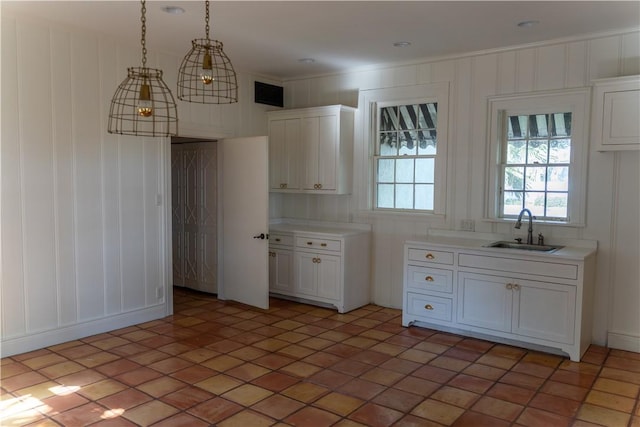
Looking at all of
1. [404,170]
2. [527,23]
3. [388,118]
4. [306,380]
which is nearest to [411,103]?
[388,118]

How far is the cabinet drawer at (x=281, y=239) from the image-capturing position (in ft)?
18.8

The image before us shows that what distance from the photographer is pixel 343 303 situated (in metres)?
5.32

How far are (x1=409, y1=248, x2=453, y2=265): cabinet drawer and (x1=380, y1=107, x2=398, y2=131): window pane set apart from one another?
151 cm

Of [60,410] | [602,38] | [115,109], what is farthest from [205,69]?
[602,38]

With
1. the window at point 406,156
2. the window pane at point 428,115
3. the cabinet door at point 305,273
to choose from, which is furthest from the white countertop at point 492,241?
the cabinet door at point 305,273

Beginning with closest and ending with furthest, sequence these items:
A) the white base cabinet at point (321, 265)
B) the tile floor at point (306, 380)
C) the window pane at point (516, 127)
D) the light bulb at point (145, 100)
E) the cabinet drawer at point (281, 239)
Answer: the light bulb at point (145, 100)
the tile floor at point (306, 380)
the window pane at point (516, 127)
the white base cabinet at point (321, 265)
the cabinet drawer at point (281, 239)

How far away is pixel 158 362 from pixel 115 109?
7.61 feet

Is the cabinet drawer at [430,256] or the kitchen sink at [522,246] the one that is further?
the cabinet drawer at [430,256]

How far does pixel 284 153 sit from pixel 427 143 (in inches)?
68.6

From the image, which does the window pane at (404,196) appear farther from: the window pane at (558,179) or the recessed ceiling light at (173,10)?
the recessed ceiling light at (173,10)

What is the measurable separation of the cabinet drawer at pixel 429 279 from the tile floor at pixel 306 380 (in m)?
0.42

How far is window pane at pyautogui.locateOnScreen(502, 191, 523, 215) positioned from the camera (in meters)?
4.77

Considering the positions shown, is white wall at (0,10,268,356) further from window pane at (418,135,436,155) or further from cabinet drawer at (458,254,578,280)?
cabinet drawer at (458,254,578,280)

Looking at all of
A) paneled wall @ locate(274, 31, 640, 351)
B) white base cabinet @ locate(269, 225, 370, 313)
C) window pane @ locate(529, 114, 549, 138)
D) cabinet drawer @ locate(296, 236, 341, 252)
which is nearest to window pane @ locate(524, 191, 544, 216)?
paneled wall @ locate(274, 31, 640, 351)
